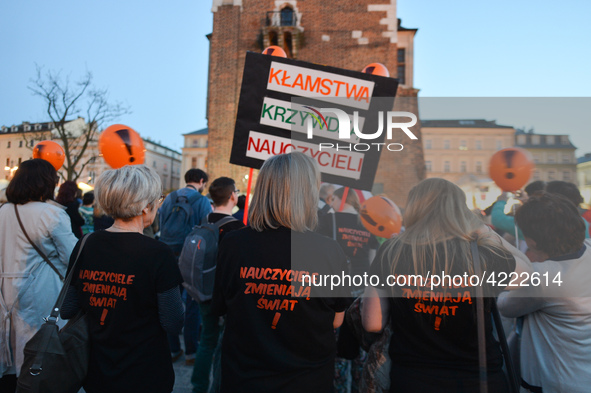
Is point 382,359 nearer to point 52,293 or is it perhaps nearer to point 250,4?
point 52,293

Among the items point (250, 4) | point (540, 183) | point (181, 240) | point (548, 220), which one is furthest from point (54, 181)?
point (250, 4)

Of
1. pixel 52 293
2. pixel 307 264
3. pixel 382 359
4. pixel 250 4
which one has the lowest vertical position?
pixel 382 359

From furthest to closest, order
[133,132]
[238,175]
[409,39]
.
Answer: [409,39]
[238,175]
[133,132]

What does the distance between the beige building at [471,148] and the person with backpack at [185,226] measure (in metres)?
2.77

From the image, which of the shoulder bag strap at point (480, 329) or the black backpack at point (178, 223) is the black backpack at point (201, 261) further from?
the shoulder bag strap at point (480, 329)

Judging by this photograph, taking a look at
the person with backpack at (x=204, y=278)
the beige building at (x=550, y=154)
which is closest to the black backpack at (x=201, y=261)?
the person with backpack at (x=204, y=278)

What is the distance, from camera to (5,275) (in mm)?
2504

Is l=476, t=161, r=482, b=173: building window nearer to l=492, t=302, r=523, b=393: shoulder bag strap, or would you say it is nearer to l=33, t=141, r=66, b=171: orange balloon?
l=492, t=302, r=523, b=393: shoulder bag strap

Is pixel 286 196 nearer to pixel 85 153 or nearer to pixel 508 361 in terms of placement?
pixel 508 361

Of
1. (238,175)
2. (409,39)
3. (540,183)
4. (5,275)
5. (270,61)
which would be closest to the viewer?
(5,275)

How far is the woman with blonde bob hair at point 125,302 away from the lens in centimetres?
186

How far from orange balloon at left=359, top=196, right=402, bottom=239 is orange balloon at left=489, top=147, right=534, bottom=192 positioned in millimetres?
982

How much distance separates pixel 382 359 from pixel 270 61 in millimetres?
2667

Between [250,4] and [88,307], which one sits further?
[250,4]
